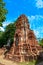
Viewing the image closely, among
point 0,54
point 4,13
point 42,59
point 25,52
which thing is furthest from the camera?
point 0,54

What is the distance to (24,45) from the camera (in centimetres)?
4228

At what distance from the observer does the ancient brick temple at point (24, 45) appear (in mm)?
40094

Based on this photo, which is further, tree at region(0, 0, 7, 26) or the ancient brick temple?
the ancient brick temple

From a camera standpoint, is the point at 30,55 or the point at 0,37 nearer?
the point at 30,55

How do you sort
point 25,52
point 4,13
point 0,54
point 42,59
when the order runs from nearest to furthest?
point 4,13 < point 42,59 < point 25,52 < point 0,54

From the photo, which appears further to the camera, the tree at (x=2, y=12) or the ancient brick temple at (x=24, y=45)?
the ancient brick temple at (x=24, y=45)

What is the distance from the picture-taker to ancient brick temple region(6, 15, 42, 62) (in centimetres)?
4009

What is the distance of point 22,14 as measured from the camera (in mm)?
45531

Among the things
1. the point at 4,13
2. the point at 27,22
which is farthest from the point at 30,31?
the point at 4,13

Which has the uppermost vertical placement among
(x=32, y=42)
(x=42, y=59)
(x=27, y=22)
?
(x=27, y=22)

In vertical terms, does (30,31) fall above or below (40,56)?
above

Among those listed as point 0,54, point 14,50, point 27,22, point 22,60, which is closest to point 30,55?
point 22,60

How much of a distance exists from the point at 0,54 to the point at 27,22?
38.7 ft

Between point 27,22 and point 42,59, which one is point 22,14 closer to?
point 27,22
